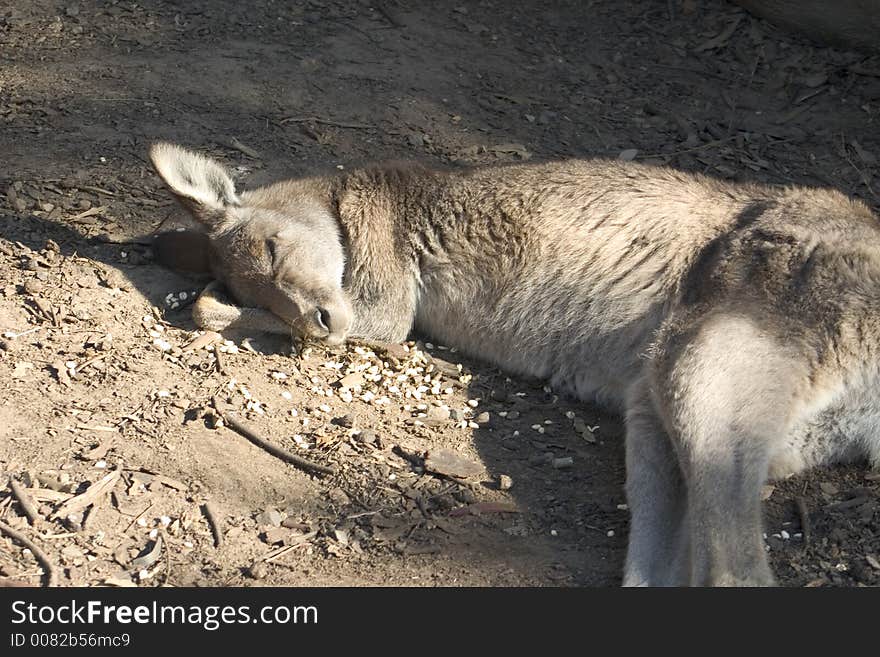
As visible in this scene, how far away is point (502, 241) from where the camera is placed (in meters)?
5.32

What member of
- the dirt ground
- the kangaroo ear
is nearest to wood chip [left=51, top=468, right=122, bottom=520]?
the dirt ground

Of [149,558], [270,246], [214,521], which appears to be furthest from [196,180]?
[149,558]

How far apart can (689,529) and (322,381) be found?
1916 mm

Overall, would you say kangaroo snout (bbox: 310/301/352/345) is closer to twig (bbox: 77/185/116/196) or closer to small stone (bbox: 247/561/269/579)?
small stone (bbox: 247/561/269/579)

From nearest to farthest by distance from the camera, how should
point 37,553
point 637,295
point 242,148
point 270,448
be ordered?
point 37,553
point 270,448
point 637,295
point 242,148

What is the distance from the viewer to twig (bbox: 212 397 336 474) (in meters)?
4.67

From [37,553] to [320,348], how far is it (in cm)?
181

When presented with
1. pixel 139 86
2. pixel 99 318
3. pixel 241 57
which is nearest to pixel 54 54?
pixel 139 86

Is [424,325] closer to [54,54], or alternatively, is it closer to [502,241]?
[502,241]

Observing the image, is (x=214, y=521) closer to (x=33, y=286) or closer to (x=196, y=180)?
(x=33, y=286)

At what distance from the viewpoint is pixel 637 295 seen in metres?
5.05

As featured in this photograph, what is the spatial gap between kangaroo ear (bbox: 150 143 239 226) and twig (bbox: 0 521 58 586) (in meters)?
1.88

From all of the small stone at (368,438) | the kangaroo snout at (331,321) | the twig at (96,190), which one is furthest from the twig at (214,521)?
the twig at (96,190)

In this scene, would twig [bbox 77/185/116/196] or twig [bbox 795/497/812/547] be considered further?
twig [bbox 77/185/116/196]
